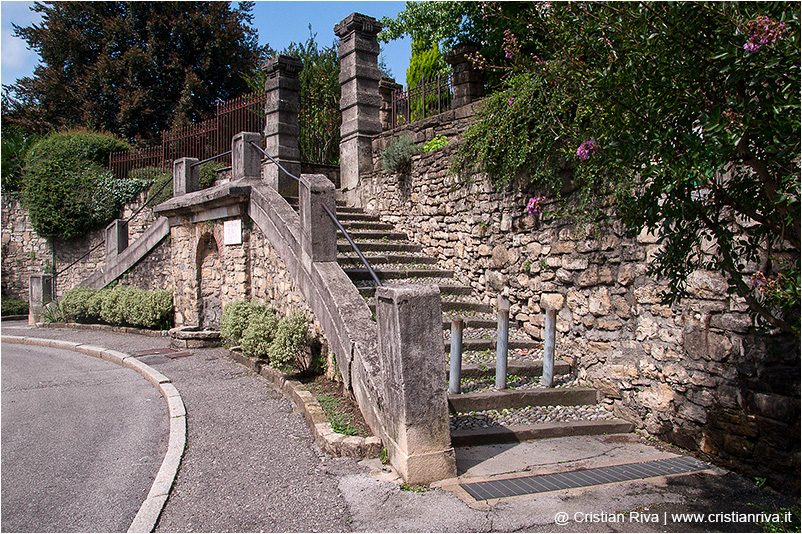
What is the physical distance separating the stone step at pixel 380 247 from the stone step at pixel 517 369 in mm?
3066

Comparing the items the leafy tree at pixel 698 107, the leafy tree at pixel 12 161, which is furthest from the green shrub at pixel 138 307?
the leafy tree at pixel 12 161

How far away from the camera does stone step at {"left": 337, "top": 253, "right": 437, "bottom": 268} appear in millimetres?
7637

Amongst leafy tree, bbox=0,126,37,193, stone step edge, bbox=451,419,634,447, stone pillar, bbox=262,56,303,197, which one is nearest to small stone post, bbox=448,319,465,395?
stone step edge, bbox=451,419,634,447

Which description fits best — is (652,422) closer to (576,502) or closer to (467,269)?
(576,502)

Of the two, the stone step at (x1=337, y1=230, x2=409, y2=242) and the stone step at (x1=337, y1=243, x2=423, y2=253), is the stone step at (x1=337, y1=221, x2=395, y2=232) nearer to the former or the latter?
the stone step at (x1=337, y1=230, x2=409, y2=242)

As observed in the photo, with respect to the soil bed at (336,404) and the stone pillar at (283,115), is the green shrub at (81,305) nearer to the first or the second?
the stone pillar at (283,115)

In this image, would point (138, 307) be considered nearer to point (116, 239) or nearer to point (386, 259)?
point (116, 239)

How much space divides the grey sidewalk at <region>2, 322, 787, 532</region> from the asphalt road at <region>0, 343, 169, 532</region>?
381 mm

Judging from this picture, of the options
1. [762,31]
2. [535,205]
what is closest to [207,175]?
[535,205]

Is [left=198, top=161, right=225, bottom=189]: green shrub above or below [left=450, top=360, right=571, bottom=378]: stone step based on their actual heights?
above

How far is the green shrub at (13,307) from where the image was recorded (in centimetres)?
1725

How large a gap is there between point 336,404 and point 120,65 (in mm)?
19844

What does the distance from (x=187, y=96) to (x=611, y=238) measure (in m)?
19.2

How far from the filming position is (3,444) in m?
5.02
